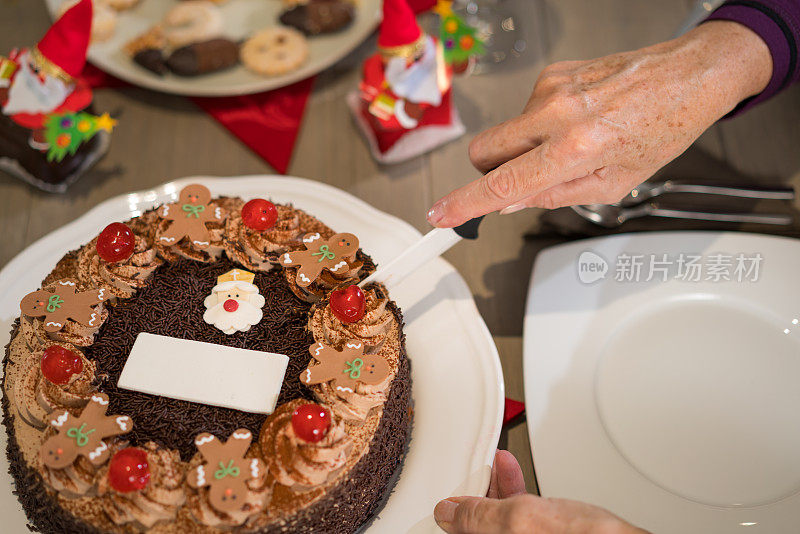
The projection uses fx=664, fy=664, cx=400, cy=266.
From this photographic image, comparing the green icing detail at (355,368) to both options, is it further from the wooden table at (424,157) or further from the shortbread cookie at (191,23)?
the shortbread cookie at (191,23)

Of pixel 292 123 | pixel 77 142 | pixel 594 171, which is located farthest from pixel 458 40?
pixel 77 142

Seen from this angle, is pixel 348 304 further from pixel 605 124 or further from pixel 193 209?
pixel 605 124

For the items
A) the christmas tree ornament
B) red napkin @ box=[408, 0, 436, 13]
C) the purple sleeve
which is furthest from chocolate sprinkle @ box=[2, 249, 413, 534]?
red napkin @ box=[408, 0, 436, 13]

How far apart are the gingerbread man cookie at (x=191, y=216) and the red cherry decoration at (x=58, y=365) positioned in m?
0.31

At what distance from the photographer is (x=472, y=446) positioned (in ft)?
4.61

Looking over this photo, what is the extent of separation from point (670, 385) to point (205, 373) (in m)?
1.05

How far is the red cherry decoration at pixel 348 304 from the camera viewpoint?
1.31 metres

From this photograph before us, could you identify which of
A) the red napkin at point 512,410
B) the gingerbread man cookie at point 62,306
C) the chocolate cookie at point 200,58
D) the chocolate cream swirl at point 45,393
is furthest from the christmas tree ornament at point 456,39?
the chocolate cream swirl at point 45,393

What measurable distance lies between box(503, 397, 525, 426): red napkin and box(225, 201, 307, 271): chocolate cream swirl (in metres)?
0.64

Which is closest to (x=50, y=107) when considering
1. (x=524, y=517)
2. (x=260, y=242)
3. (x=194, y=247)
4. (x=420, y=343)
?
(x=194, y=247)

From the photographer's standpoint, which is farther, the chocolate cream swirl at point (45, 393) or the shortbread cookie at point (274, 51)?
the shortbread cookie at point (274, 51)

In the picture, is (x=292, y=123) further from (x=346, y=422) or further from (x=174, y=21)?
(x=346, y=422)

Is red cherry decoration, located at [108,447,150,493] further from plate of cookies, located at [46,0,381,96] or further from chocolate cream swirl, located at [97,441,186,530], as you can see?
plate of cookies, located at [46,0,381,96]

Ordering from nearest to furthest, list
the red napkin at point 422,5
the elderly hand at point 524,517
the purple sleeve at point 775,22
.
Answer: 1. the elderly hand at point 524,517
2. the purple sleeve at point 775,22
3. the red napkin at point 422,5
